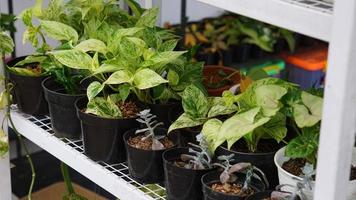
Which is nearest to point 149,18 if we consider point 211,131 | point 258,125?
point 211,131

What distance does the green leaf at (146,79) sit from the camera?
1.17 m

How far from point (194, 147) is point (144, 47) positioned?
230 mm

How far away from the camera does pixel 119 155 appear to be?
1.27 m

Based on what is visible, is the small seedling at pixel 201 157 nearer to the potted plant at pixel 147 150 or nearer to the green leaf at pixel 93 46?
the potted plant at pixel 147 150

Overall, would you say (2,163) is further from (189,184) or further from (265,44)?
(265,44)

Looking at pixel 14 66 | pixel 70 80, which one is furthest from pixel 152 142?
pixel 14 66

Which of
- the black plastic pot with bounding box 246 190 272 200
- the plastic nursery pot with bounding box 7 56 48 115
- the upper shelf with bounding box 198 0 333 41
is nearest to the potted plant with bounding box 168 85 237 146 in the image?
the black plastic pot with bounding box 246 190 272 200

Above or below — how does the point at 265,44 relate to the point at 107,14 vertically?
below

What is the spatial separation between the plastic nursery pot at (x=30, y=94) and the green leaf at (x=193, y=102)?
429 mm

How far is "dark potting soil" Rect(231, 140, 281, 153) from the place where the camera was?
113 centimetres

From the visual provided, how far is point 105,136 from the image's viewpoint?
4.11ft

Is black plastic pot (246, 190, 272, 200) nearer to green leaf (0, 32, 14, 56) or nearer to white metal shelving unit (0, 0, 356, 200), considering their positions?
white metal shelving unit (0, 0, 356, 200)

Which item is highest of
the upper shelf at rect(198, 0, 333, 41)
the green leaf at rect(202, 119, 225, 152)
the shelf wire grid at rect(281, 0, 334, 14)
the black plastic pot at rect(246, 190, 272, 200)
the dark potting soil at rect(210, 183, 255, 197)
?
the shelf wire grid at rect(281, 0, 334, 14)

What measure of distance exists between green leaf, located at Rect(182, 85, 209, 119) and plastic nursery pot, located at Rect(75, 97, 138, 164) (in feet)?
0.43
